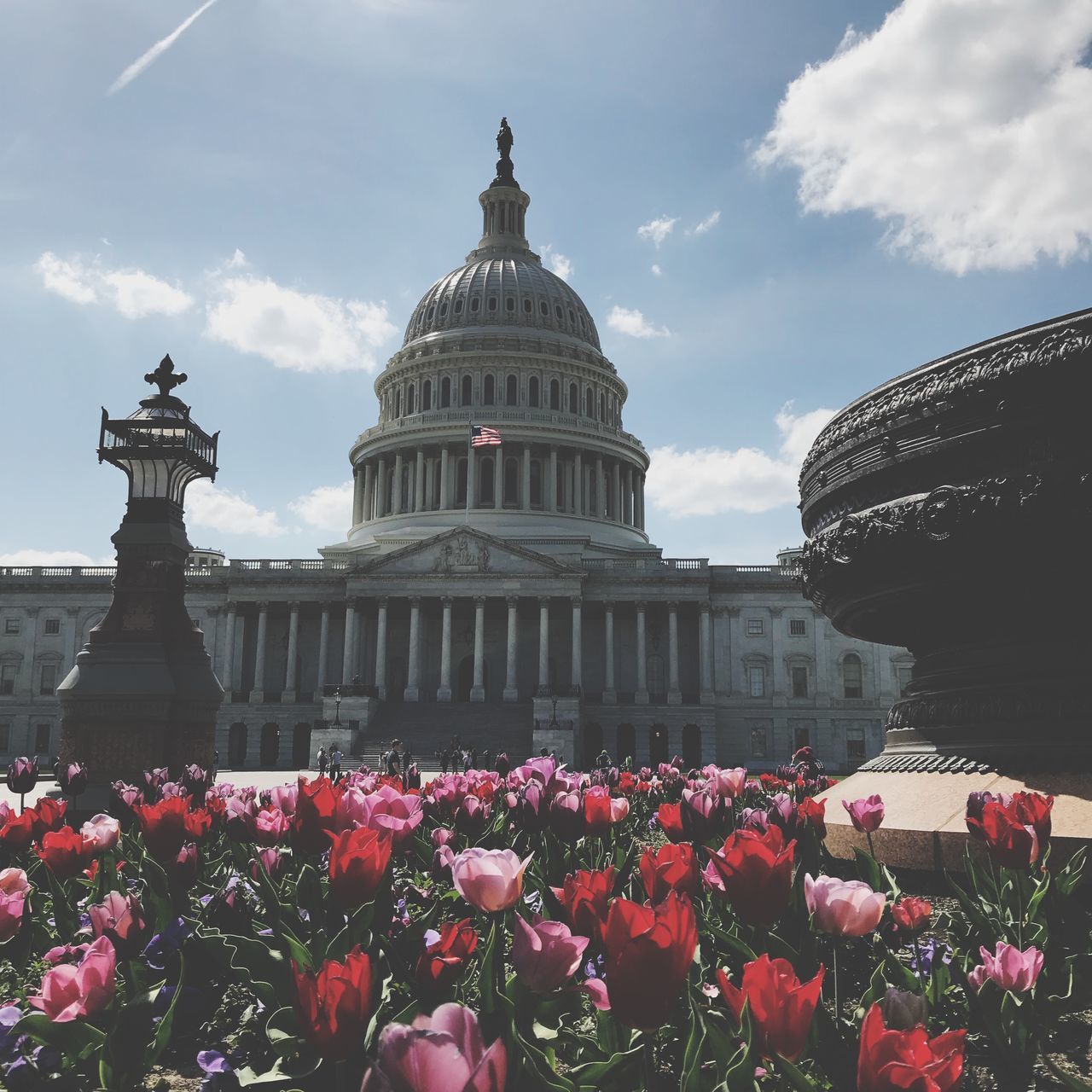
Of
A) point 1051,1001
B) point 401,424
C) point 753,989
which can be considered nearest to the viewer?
point 753,989

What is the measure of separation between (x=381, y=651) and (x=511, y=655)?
9838mm

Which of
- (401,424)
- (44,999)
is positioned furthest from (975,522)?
(401,424)

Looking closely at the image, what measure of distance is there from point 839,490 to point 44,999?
6.88m

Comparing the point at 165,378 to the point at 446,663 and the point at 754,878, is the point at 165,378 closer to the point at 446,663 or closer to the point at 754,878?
the point at 754,878

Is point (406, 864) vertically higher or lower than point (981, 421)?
lower

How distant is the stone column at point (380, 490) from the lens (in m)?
99.6

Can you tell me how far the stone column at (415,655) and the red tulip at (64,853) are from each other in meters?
71.8

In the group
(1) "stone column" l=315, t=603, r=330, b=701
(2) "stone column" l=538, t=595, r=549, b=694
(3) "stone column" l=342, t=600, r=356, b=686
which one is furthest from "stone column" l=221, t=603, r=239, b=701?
(2) "stone column" l=538, t=595, r=549, b=694

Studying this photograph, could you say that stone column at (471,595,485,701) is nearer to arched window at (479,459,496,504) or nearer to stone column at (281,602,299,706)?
stone column at (281,602,299,706)

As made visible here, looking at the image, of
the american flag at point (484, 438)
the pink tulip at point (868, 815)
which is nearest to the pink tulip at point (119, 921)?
the pink tulip at point (868, 815)

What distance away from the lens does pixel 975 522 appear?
23.3 feet

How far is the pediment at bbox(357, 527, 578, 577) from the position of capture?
7938cm

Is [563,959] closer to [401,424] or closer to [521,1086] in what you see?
[521,1086]

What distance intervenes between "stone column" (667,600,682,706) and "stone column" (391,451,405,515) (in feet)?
95.9
